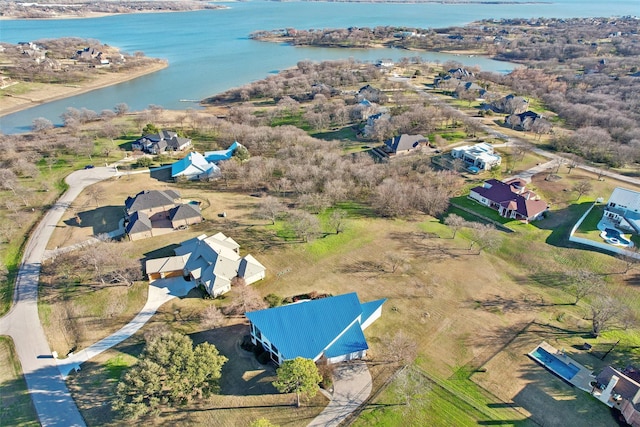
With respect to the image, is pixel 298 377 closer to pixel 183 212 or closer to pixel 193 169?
pixel 183 212

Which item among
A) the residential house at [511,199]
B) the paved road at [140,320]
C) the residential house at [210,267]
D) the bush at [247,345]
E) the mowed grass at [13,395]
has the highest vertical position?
the residential house at [511,199]

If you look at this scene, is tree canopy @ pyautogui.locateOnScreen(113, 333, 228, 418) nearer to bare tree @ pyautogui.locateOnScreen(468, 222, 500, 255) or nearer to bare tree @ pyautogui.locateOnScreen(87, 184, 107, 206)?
bare tree @ pyautogui.locateOnScreen(468, 222, 500, 255)

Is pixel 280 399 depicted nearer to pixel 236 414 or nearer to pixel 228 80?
pixel 236 414

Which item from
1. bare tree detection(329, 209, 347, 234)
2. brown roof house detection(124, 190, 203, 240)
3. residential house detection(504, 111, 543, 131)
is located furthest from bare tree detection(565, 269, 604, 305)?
residential house detection(504, 111, 543, 131)

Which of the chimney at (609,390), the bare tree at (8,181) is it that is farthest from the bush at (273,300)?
the bare tree at (8,181)

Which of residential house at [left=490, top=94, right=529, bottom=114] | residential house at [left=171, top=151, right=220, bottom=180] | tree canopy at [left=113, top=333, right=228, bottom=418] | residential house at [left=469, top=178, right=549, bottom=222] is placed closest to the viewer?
tree canopy at [left=113, top=333, right=228, bottom=418]

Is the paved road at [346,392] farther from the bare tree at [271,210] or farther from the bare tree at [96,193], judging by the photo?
the bare tree at [96,193]

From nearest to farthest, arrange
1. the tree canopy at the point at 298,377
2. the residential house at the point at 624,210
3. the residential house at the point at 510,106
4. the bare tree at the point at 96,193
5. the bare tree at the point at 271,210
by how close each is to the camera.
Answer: the tree canopy at the point at 298,377, the residential house at the point at 624,210, the bare tree at the point at 271,210, the bare tree at the point at 96,193, the residential house at the point at 510,106
